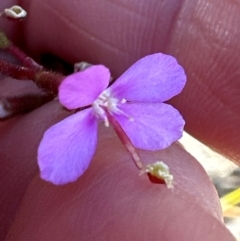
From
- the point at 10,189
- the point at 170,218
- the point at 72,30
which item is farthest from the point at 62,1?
the point at 170,218

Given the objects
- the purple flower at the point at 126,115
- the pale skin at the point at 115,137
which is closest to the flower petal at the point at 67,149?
the purple flower at the point at 126,115

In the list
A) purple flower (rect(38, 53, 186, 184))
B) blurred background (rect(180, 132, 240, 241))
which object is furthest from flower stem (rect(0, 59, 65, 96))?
blurred background (rect(180, 132, 240, 241))

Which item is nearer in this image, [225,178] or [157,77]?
[157,77]

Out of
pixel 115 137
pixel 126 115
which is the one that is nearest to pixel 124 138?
pixel 126 115

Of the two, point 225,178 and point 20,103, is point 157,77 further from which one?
point 225,178

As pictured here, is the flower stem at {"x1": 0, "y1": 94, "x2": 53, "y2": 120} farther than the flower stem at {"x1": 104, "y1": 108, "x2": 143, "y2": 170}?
Yes

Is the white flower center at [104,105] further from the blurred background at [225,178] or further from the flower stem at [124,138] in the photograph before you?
the blurred background at [225,178]

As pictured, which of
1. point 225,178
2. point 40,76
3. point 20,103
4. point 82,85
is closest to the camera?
point 82,85

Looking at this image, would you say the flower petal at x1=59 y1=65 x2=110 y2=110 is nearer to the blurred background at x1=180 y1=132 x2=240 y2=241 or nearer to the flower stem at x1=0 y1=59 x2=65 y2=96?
the flower stem at x1=0 y1=59 x2=65 y2=96
